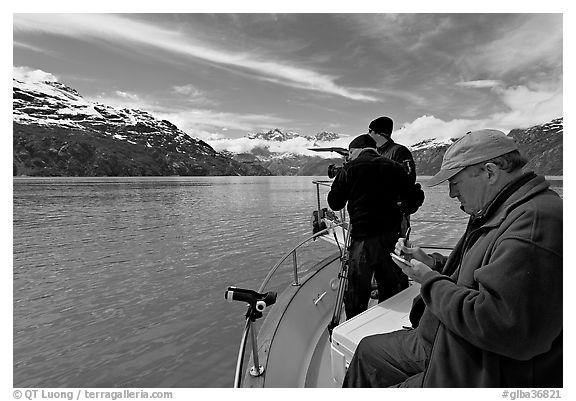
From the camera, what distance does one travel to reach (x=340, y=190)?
10.9 feet

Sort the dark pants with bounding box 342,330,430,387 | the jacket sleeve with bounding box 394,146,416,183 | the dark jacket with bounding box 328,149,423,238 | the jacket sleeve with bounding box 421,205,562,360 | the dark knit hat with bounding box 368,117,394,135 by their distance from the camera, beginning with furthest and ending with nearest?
1. the dark knit hat with bounding box 368,117,394,135
2. the jacket sleeve with bounding box 394,146,416,183
3. the dark jacket with bounding box 328,149,423,238
4. the dark pants with bounding box 342,330,430,387
5. the jacket sleeve with bounding box 421,205,562,360

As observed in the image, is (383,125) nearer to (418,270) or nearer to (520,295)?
(418,270)

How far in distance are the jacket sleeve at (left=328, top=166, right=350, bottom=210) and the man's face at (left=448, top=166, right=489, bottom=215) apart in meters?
1.65

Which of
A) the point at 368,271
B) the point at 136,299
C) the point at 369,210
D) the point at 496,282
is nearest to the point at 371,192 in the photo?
the point at 369,210

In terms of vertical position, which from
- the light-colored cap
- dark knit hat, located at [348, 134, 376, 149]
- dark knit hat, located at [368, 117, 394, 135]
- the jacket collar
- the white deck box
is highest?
dark knit hat, located at [368, 117, 394, 135]

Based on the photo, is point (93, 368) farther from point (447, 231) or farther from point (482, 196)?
point (447, 231)

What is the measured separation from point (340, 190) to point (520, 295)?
86.0 inches

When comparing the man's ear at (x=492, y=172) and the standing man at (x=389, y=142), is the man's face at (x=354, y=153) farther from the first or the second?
the man's ear at (x=492, y=172)

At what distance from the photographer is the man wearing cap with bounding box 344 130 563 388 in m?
1.23

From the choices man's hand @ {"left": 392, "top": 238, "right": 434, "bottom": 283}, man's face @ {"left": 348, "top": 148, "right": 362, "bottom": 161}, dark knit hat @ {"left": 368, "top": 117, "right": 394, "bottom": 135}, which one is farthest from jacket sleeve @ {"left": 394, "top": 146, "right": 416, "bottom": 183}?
man's hand @ {"left": 392, "top": 238, "right": 434, "bottom": 283}

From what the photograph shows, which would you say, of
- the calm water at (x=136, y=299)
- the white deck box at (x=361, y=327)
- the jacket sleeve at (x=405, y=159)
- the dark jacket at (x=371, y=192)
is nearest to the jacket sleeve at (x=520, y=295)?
the calm water at (x=136, y=299)

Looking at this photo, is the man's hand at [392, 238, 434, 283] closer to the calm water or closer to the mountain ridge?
the calm water
